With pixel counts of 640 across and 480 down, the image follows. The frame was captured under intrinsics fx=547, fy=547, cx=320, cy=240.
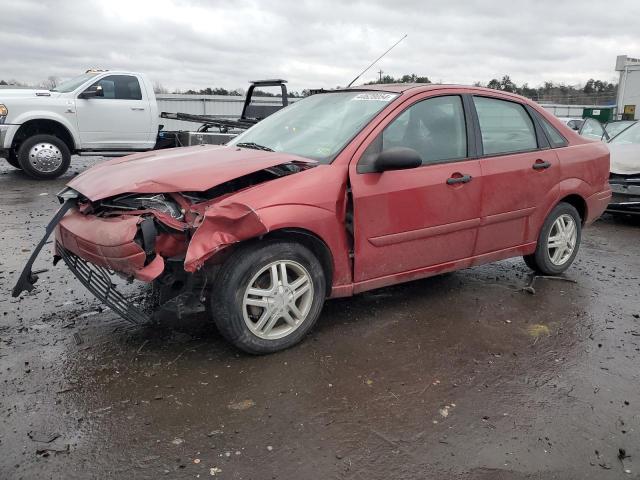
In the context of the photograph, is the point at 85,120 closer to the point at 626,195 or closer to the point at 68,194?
the point at 68,194

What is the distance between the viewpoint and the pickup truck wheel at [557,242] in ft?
16.0

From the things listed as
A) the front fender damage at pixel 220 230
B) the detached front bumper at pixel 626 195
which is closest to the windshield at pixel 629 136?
the detached front bumper at pixel 626 195

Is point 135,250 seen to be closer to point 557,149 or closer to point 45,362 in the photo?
point 45,362

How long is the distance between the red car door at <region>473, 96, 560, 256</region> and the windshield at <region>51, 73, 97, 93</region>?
358 inches

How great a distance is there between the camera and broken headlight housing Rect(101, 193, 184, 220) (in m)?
3.29

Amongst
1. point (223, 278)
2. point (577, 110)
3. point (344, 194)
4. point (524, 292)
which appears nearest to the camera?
point (223, 278)

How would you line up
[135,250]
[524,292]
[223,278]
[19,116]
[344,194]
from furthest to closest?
[19,116] → [524,292] → [344,194] → [223,278] → [135,250]

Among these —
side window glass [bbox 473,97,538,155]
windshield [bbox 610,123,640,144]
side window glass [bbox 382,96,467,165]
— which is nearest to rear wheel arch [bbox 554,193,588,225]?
side window glass [bbox 473,97,538,155]

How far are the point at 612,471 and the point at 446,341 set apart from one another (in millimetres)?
1392

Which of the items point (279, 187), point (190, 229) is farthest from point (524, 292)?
point (190, 229)

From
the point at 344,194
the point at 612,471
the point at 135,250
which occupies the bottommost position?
the point at 612,471

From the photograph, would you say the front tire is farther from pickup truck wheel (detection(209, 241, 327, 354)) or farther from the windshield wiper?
pickup truck wheel (detection(209, 241, 327, 354))

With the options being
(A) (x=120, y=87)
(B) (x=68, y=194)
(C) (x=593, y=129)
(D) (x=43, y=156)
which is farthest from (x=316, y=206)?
(A) (x=120, y=87)

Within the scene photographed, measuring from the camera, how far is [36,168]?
10367 mm
